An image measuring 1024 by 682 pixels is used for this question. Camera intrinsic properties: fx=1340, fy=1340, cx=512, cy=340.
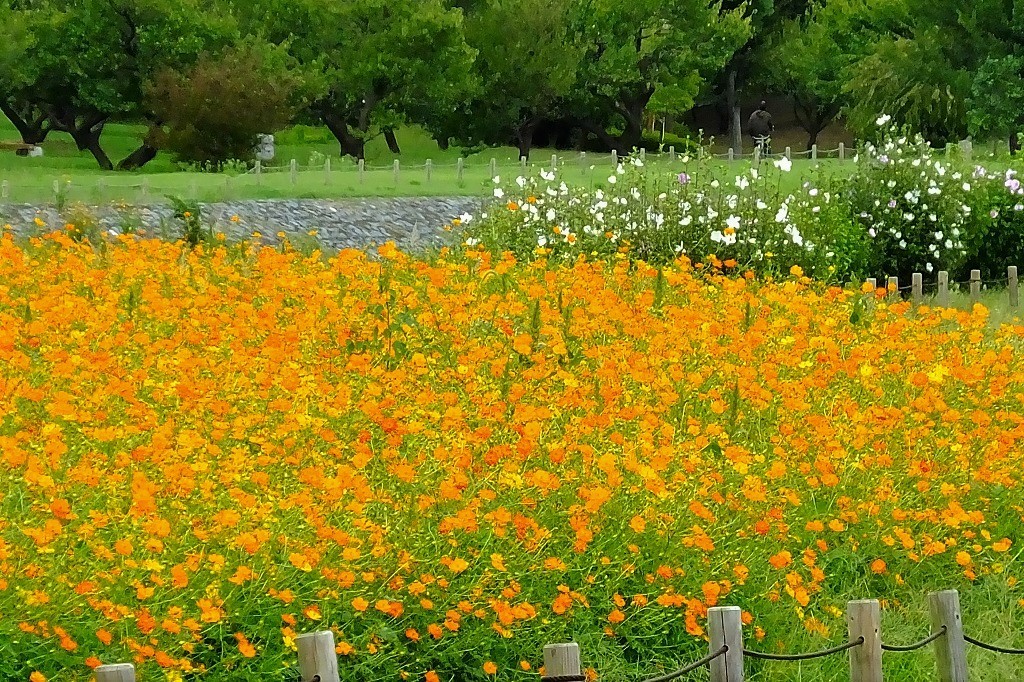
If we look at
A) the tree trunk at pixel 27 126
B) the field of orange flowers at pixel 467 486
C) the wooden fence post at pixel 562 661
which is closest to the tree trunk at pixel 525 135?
the tree trunk at pixel 27 126

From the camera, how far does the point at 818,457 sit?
5.94 m

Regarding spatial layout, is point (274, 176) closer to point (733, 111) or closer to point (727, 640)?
point (727, 640)

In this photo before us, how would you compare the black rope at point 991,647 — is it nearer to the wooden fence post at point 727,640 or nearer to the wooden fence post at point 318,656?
the wooden fence post at point 727,640

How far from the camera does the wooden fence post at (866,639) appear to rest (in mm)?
4320

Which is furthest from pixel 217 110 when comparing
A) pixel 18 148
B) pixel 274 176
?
pixel 18 148

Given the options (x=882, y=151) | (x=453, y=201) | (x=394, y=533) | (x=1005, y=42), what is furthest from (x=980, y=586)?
(x=1005, y=42)

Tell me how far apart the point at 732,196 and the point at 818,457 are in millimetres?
9092

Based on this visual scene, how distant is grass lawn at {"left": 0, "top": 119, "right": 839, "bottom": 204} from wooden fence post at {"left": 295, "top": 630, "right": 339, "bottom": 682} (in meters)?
12.6

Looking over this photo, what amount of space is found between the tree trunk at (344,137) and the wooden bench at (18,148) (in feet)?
30.7

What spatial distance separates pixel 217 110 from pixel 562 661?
3036 centimetres

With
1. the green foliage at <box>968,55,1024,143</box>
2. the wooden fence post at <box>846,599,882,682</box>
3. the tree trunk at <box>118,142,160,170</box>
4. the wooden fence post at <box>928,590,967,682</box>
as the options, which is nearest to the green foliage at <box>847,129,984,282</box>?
the wooden fence post at <box>928,590,967,682</box>

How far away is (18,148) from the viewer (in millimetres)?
38562

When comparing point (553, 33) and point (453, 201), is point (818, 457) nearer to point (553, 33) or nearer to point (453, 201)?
point (453, 201)

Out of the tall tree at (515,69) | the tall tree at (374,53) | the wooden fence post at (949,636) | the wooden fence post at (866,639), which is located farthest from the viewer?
the tall tree at (515,69)
